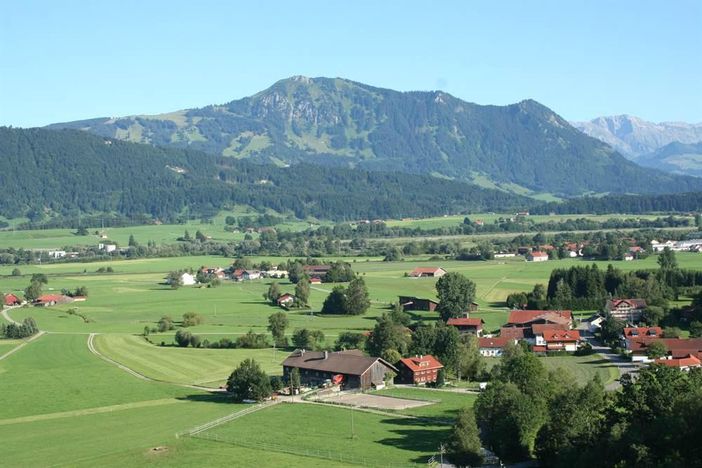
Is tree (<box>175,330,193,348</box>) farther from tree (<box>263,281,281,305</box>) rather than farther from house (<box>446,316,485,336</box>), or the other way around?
tree (<box>263,281,281,305</box>)

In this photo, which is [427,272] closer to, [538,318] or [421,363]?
[538,318]

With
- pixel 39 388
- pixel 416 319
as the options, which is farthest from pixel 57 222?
pixel 39 388

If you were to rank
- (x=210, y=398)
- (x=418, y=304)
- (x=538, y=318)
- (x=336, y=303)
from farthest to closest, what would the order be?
(x=418, y=304), (x=336, y=303), (x=538, y=318), (x=210, y=398)

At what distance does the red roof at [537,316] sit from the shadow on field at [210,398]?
26.6 metres

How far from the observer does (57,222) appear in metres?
200

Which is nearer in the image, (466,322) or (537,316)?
(466,322)

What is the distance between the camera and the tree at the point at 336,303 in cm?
7912

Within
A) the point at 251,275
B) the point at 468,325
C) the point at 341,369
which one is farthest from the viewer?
the point at 251,275

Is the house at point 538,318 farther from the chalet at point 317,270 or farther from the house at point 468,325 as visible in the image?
the chalet at point 317,270

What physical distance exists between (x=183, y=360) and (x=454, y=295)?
23.8 m

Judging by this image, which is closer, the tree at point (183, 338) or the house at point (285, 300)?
the tree at point (183, 338)

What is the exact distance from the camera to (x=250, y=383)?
4806 centimetres

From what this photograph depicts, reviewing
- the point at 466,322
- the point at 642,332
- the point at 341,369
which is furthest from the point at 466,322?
the point at 341,369

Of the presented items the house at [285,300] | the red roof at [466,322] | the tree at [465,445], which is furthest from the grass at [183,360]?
the tree at [465,445]
